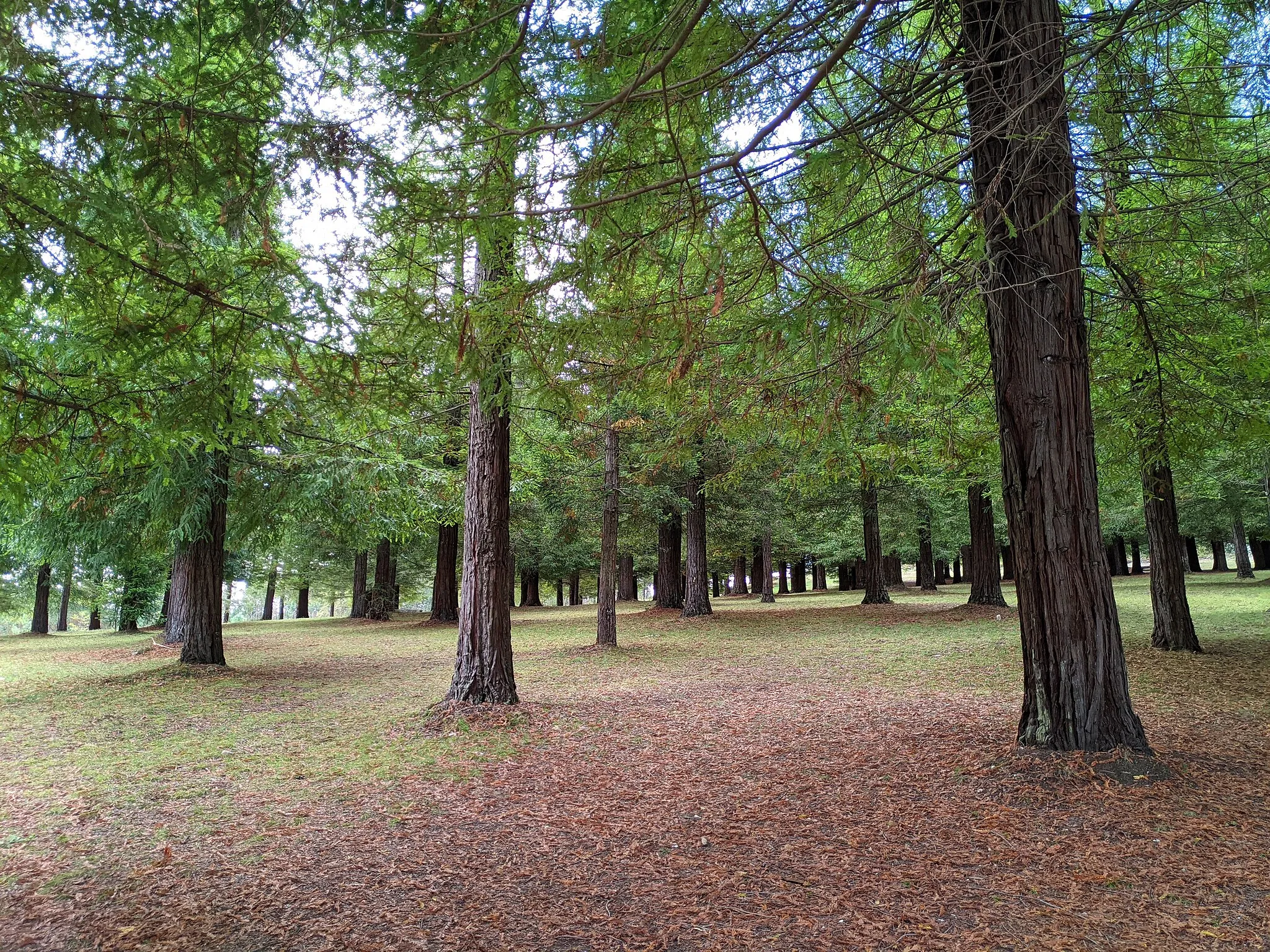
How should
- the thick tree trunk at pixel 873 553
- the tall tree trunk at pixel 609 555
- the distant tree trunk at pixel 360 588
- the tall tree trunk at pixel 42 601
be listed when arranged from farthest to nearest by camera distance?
1. the distant tree trunk at pixel 360 588
2. the tall tree trunk at pixel 42 601
3. the thick tree trunk at pixel 873 553
4. the tall tree trunk at pixel 609 555

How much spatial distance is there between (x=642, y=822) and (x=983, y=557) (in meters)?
14.9

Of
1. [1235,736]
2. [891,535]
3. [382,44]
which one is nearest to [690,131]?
[382,44]

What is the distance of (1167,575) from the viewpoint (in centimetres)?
1021

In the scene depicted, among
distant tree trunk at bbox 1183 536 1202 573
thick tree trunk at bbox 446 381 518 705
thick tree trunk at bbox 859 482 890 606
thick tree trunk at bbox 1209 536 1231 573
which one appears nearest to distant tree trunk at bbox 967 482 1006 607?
thick tree trunk at bbox 859 482 890 606

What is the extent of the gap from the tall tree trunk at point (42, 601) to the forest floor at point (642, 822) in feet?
61.6

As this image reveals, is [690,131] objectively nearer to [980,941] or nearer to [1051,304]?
[1051,304]

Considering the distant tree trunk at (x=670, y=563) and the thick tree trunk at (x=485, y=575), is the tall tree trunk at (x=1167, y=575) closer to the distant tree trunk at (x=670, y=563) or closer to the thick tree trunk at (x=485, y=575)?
the thick tree trunk at (x=485, y=575)

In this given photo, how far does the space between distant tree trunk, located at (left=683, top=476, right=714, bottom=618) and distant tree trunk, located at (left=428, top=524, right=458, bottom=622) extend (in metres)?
6.81

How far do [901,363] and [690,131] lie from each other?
2.06 m

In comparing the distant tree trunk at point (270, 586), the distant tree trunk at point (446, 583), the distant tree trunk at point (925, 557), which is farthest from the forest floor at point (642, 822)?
the distant tree trunk at point (270, 586)

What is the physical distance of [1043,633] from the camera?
4.73m

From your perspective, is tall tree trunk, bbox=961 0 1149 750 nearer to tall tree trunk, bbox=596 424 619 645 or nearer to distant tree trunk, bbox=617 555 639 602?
tall tree trunk, bbox=596 424 619 645

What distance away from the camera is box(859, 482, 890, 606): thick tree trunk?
19.7 meters

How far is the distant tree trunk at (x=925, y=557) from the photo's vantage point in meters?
26.2
